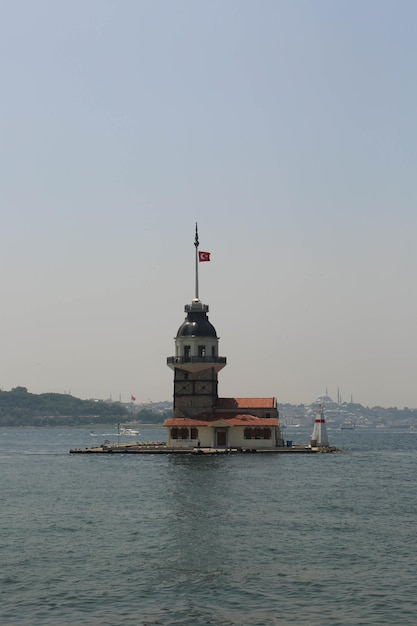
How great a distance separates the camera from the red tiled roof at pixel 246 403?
4683 inches

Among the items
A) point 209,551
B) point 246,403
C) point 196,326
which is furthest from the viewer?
point 196,326

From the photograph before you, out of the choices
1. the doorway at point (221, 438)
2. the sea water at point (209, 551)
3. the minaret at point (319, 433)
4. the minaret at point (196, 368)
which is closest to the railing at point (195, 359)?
the minaret at point (196, 368)

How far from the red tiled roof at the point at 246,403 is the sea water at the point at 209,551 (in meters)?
35.2

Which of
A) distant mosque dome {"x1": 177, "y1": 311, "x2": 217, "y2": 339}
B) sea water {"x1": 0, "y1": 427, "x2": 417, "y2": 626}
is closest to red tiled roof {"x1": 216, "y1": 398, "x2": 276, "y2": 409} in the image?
distant mosque dome {"x1": 177, "y1": 311, "x2": 217, "y2": 339}

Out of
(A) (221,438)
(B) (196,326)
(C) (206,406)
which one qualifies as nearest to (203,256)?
(B) (196,326)

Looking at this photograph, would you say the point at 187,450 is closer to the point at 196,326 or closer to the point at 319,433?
the point at 196,326

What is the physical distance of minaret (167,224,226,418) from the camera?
118 meters

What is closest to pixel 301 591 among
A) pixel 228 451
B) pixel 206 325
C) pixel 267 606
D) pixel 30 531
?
pixel 267 606

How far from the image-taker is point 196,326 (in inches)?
4734

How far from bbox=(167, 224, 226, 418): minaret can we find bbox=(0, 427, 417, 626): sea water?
34768 millimetres

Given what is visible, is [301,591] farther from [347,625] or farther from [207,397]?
[207,397]

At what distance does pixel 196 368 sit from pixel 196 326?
18.1 ft

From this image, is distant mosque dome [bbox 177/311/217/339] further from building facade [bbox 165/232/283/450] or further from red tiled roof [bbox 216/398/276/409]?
red tiled roof [bbox 216/398/276/409]

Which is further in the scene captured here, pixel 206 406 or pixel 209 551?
pixel 206 406
